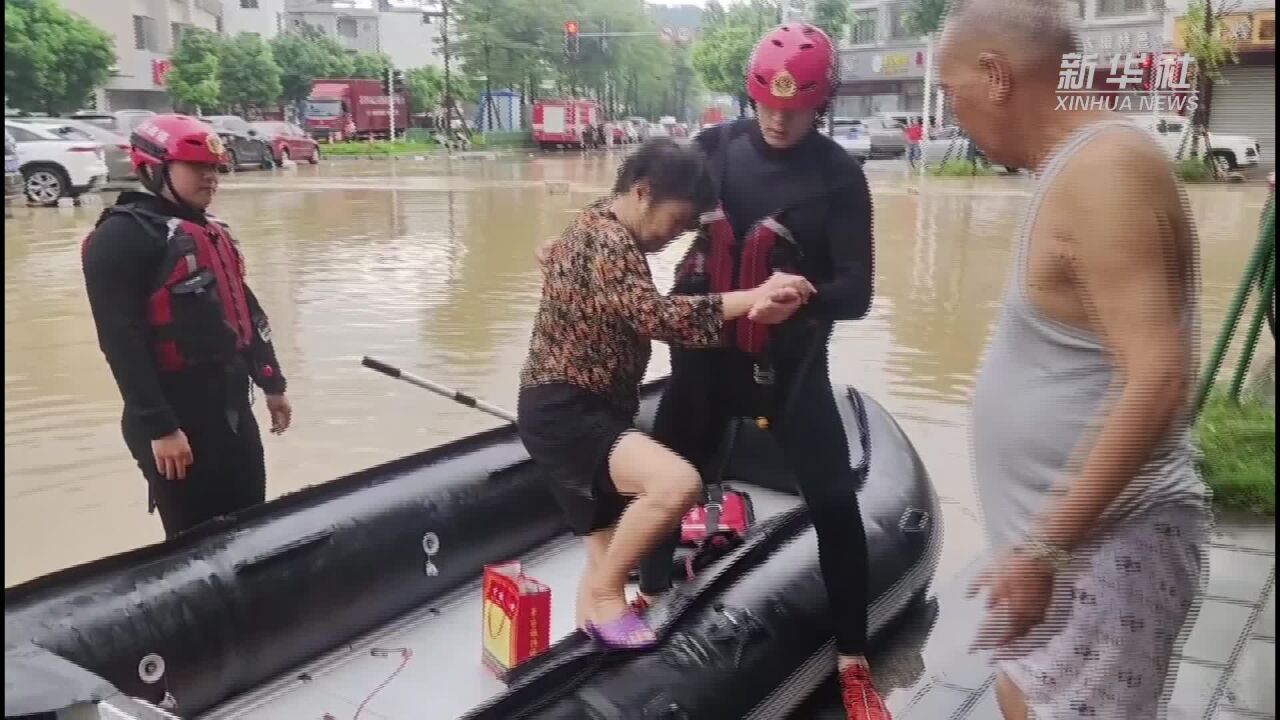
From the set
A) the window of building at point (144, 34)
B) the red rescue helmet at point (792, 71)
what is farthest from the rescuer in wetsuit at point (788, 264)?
the window of building at point (144, 34)

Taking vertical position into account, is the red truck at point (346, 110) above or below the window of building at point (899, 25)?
above

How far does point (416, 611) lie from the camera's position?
9.30ft

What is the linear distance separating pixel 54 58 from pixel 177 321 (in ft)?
62.7

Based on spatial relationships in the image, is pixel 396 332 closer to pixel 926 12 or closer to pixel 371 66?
pixel 926 12

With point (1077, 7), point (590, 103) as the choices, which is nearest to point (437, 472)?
point (1077, 7)

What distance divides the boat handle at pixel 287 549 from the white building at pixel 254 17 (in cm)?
3137

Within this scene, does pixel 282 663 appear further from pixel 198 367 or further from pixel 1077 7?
pixel 1077 7

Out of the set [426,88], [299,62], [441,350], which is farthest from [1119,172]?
[426,88]

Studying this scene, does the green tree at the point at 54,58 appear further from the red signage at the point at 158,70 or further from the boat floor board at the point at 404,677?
the boat floor board at the point at 404,677

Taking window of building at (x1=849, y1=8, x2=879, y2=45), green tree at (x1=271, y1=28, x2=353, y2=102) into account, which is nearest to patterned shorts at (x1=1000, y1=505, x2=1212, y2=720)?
window of building at (x1=849, y1=8, x2=879, y2=45)

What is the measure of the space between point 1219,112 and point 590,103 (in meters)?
6.82

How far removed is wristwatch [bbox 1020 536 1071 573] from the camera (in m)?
1.25

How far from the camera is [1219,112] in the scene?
2.27 metres

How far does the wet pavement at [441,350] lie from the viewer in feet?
9.85
